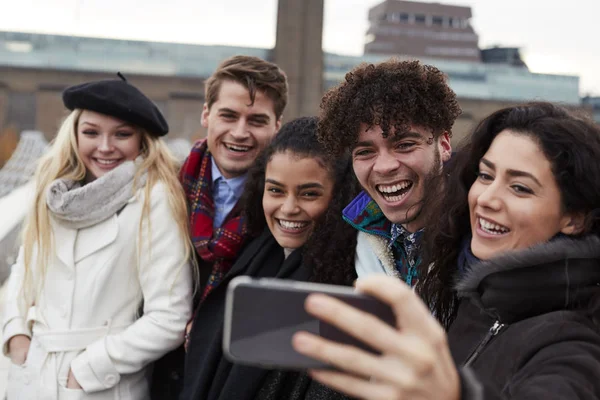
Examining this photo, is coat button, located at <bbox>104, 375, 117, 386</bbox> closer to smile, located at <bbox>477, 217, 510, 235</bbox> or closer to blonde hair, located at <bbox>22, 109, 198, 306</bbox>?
blonde hair, located at <bbox>22, 109, 198, 306</bbox>

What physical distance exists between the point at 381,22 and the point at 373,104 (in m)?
39.8

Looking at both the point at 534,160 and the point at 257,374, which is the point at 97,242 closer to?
the point at 257,374

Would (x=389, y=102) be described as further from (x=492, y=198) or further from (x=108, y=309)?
(x=108, y=309)

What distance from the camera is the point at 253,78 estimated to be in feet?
10.5

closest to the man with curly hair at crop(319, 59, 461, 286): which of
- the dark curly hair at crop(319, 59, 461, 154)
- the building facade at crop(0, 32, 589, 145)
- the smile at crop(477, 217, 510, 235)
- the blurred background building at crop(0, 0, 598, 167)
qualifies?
the dark curly hair at crop(319, 59, 461, 154)

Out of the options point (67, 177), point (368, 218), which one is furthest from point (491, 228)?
point (67, 177)

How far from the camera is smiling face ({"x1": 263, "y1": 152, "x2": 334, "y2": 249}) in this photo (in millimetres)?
2656

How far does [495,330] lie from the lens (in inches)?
65.5

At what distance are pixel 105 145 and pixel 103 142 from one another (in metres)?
0.02

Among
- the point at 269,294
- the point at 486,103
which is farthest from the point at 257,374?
the point at 486,103

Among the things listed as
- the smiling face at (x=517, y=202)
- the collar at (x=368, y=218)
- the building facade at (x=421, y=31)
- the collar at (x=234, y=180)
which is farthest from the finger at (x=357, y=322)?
the building facade at (x=421, y=31)

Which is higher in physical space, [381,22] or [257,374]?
[381,22]

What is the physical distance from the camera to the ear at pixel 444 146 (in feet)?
8.02

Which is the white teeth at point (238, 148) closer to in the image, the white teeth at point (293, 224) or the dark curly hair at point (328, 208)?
the dark curly hair at point (328, 208)
